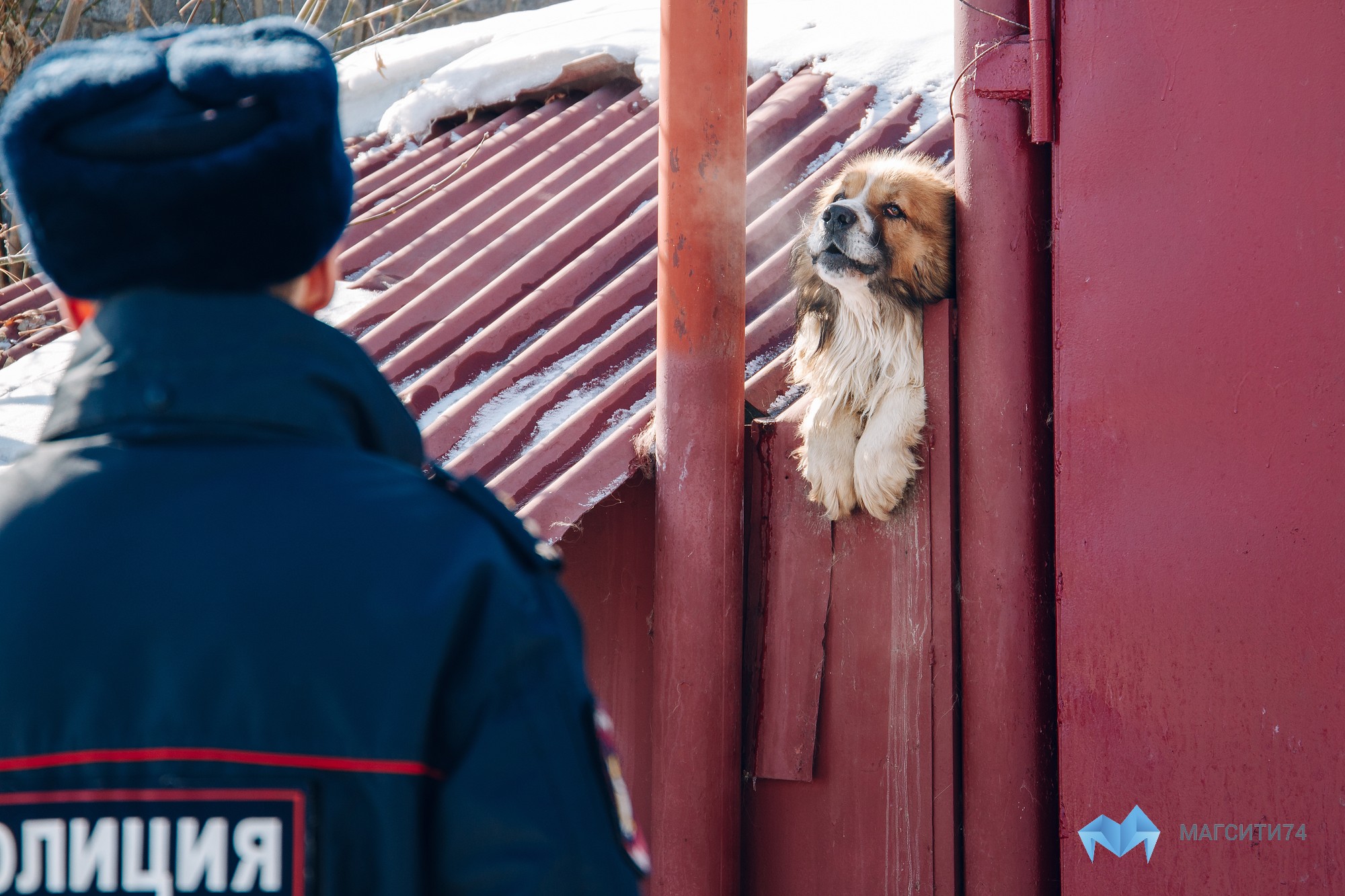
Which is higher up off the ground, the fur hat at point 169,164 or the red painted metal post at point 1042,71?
the fur hat at point 169,164

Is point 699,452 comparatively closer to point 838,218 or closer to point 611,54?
point 838,218

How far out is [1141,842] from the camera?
2340 millimetres

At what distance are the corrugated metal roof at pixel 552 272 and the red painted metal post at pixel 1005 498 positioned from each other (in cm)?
78

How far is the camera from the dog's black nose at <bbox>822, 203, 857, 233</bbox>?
2959 mm

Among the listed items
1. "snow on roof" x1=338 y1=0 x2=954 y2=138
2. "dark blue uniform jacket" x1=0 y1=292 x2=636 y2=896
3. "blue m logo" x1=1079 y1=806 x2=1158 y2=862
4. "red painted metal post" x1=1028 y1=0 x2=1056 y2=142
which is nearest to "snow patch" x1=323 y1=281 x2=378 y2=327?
"snow on roof" x1=338 y1=0 x2=954 y2=138

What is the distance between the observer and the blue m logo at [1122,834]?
7.66ft

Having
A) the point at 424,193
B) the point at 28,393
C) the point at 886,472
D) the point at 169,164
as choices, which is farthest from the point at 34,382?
the point at 169,164

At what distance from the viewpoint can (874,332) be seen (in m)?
2.88

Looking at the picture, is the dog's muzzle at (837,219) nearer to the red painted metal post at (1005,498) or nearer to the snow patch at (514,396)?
the red painted metal post at (1005,498)

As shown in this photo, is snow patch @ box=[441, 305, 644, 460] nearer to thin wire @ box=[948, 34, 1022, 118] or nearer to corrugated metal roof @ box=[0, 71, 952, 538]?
corrugated metal roof @ box=[0, 71, 952, 538]

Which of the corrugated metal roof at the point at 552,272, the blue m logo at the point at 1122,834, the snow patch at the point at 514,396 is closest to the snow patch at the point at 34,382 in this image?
the corrugated metal roof at the point at 552,272

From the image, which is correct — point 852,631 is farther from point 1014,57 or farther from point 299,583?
point 299,583

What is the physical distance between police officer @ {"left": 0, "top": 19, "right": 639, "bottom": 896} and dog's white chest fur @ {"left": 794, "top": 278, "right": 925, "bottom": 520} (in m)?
1.84

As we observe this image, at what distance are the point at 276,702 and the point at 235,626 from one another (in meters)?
0.07
